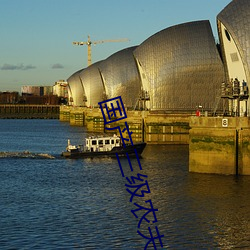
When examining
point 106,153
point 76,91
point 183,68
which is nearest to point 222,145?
point 106,153

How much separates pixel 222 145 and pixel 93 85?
312 ft

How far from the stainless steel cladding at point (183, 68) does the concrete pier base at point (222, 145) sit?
33.6m

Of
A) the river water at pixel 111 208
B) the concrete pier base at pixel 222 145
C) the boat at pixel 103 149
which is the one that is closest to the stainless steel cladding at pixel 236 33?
the concrete pier base at pixel 222 145

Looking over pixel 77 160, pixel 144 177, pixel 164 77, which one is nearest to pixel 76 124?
pixel 164 77

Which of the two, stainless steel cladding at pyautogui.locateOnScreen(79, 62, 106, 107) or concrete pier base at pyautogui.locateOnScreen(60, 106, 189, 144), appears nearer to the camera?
concrete pier base at pyautogui.locateOnScreen(60, 106, 189, 144)

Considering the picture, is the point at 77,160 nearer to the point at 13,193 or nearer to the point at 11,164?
the point at 11,164

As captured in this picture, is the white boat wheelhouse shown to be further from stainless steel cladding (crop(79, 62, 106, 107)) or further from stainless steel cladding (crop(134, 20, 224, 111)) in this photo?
stainless steel cladding (crop(79, 62, 106, 107))

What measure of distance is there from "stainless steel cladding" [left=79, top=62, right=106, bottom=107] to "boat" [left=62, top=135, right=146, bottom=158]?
2832 inches

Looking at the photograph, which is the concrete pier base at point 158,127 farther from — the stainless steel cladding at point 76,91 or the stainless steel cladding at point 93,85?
the stainless steel cladding at point 76,91

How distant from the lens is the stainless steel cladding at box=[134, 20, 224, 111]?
79.7m

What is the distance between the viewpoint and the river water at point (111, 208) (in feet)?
97.5

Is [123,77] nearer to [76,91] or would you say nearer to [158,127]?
[158,127]

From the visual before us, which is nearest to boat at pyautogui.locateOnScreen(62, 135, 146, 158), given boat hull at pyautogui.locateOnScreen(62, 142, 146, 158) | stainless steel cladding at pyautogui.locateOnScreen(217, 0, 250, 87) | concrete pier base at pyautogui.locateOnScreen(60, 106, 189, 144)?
boat hull at pyautogui.locateOnScreen(62, 142, 146, 158)

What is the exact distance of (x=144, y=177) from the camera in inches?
1886
